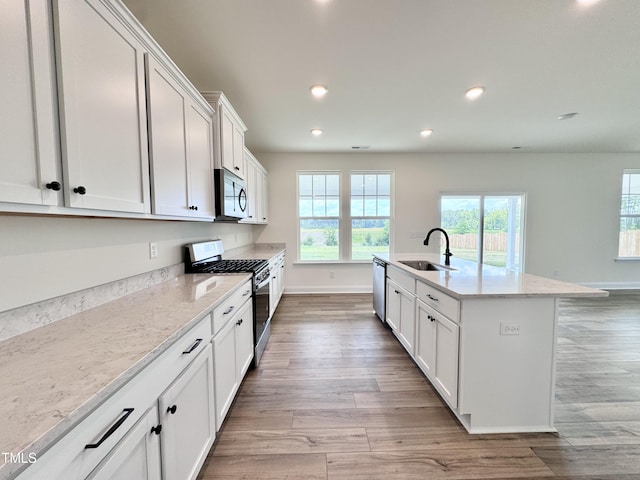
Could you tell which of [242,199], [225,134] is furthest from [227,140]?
[242,199]

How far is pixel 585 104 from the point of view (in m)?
3.00

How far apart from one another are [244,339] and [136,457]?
126cm

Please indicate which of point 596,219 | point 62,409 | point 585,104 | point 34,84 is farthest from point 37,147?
point 596,219

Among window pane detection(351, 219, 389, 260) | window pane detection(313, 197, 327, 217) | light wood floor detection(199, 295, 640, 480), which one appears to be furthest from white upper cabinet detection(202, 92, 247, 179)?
window pane detection(351, 219, 389, 260)

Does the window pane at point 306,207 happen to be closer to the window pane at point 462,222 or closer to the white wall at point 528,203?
the white wall at point 528,203

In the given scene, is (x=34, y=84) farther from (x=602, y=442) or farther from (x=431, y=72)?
(x=602, y=442)

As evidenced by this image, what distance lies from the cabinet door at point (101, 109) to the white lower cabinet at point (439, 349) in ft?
6.66

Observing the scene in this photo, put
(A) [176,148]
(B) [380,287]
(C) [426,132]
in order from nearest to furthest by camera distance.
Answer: (A) [176,148] < (B) [380,287] < (C) [426,132]

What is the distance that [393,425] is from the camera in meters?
1.74

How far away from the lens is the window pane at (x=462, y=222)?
16.9ft

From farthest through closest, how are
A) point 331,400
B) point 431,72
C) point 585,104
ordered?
1. point 585,104
2. point 431,72
3. point 331,400

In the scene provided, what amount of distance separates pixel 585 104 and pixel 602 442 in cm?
344

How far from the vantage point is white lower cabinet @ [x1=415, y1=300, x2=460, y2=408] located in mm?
1709

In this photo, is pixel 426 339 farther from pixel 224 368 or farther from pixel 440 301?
pixel 224 368
